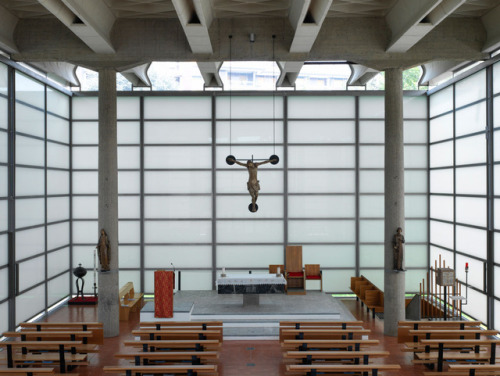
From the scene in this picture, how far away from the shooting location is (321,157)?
16.9 meters

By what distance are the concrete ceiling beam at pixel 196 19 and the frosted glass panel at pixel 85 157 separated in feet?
22.2

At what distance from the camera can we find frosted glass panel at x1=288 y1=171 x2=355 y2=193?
16.9 m

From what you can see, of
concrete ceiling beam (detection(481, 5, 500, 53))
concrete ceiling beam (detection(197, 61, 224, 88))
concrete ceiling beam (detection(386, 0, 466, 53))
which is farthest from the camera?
concrete ceiling beam (detection(197, 61, 224, 88))

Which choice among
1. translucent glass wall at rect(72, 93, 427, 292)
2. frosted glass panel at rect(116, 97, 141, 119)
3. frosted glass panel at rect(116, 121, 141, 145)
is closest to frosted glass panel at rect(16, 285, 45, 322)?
translucent glass wall at rect(72, 93, 427, 292)

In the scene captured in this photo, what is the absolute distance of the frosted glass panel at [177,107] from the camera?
1672cm

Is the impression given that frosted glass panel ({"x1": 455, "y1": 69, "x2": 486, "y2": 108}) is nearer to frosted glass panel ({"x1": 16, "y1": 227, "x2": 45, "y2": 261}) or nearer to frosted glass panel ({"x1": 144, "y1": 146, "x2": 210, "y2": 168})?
frosted glass panel ({"x1": 144, "y1": 146, "x2": 210, "y2": 168})

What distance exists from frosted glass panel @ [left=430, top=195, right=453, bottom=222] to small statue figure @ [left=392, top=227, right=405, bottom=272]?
3.57 m

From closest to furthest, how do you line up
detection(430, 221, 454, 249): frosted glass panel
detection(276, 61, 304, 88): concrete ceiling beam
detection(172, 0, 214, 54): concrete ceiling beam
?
1. detection(172, 0, 214, 54): concrete ceiling beam
2. detection(276, 61, 304, 88): concrete ceiling beam
3. detection(430, 221, 454, 249): frosted glass panel

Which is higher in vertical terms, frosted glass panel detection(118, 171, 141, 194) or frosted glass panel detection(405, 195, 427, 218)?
frosted glass panel detection(118, 171, 141, 194)

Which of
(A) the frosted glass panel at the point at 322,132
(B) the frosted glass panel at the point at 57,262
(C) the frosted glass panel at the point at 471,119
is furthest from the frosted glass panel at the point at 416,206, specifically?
(B) the frosted glass panel at the point at 57,262

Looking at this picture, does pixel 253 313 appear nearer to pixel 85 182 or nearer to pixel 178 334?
pixel 178 334

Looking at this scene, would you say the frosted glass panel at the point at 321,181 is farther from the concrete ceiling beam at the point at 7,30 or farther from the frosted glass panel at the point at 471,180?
the concrete ceiling beam at the point at 7,30

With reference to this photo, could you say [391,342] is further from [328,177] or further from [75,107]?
[75,107]

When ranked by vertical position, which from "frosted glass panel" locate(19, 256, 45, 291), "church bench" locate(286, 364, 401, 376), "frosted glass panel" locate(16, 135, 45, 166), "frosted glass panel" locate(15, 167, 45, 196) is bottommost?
"church bench" locate(286, 364, 401, 376)
